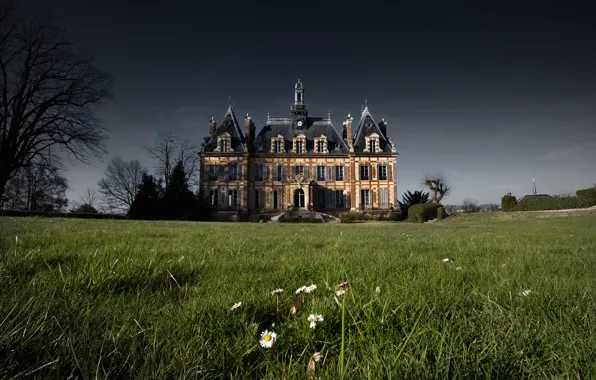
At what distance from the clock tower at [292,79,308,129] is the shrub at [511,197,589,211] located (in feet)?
86.9

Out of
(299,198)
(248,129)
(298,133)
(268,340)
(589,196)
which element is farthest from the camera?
(298,133)

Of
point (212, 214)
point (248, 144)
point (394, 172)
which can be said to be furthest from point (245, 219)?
point (394, 172)

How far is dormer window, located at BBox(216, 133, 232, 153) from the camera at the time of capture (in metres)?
36.7

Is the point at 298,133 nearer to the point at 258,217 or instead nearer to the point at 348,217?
the point at 258,217

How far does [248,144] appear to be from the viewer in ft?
127

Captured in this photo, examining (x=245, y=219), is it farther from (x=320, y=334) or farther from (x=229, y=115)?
(x=320, y=334)

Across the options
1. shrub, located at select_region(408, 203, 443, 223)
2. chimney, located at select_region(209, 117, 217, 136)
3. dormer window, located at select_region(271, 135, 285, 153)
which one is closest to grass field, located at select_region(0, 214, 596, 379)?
shrub, located at select_region(408, 203, 443, 223)

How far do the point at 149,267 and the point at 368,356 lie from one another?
1911mm

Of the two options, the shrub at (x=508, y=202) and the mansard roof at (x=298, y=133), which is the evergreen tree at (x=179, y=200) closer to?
the mansard roof at (x=298, y=133)

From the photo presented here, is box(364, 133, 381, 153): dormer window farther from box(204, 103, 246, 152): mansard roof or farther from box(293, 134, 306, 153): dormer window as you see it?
box(204, 103, 246, 152): mansard roof

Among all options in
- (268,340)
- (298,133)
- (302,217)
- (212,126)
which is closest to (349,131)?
(298,133)

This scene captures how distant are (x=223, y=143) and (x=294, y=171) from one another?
1002 cm

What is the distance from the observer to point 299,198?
37.3 metres

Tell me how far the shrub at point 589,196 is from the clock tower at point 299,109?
2945 centimetres
